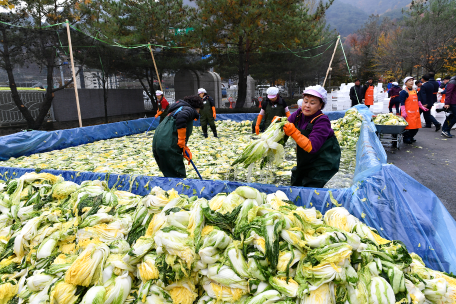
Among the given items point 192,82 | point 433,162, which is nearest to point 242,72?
point 192,82

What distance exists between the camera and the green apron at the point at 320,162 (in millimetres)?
3363

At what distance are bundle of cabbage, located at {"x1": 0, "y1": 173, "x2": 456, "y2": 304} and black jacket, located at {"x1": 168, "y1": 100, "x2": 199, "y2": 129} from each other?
199 cm

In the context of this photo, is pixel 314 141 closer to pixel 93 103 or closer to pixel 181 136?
pixel 181 136

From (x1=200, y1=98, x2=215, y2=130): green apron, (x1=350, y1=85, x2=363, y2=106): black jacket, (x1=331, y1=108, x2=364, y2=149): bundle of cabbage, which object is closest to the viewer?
(x1=331, y1=108, x2=364, y2=149): bundle of cabbage

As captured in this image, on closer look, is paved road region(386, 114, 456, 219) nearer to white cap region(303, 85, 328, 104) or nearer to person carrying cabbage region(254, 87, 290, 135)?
white cap region(303, 85, 328, 104)

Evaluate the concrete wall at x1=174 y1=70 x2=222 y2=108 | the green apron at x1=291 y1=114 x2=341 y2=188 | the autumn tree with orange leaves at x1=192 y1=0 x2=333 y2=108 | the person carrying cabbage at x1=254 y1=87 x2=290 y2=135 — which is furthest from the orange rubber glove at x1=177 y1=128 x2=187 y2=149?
the concrete wall at x1=174 y1=70 x2=222 y2=108

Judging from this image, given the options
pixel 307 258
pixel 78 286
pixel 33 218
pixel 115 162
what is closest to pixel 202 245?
pixel 307 258

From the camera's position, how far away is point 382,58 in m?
33.3

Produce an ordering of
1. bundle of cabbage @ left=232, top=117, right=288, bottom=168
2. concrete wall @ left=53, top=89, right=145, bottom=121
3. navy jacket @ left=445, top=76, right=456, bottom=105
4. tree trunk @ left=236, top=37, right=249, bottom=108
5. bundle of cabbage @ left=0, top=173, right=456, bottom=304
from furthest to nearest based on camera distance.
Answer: tree trunk @ left=236, top=37, right=249, bottom=108 < concrete wall @ left=53, top=89, right=145, bottom=121 < navy jacket @ left=445, top=76, right=456, bottom=105 < bundle of cabbage @ left=232, top=117, right=288, bottom=168 < bundle of cabbage @ left=0, top=173, right=456, bottom=304

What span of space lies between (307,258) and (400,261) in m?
0.78

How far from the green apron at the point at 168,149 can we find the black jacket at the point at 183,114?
94mm

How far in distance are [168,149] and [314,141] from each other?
94.9 inches

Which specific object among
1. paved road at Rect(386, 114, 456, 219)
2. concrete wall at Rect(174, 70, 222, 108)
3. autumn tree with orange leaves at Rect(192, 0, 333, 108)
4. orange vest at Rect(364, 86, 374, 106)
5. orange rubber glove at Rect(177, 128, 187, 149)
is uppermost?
autumn tree with orange leaves at Rect(192, 0, 333, 108)

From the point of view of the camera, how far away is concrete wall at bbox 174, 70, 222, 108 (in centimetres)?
1784
